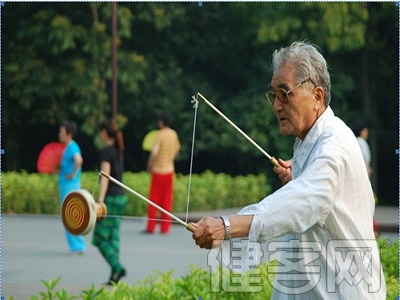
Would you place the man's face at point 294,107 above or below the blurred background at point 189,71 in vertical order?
below

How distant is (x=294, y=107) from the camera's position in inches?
142

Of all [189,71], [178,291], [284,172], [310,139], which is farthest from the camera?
[189,71]

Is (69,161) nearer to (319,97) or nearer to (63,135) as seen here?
(63,135)

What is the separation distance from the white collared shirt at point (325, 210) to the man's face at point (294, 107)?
0.12 ft

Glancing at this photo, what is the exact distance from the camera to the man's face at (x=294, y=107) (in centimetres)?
358

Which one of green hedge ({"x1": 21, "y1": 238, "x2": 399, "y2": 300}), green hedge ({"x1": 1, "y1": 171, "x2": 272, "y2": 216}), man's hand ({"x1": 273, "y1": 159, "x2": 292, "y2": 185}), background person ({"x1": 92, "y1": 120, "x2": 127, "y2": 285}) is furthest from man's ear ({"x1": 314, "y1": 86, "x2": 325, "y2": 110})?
green hedge ({"x1": 1, "y1": 171, "x2": 272, "y2": 216})

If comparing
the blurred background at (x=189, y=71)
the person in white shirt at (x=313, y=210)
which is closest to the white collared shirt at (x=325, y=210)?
the person in white shirt at (x=313, y=210)

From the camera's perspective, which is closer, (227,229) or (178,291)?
(227,229)

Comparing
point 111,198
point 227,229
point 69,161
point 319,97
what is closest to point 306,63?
point 319,97

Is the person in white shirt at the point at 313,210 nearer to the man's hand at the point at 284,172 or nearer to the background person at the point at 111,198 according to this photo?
the man's hand at the point at 284,172

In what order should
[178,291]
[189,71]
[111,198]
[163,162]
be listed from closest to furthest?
1. [178,291]
2. [111,198]
3. [163,162]
4. [189,71]

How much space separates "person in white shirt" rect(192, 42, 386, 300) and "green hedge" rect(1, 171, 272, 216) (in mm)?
16473

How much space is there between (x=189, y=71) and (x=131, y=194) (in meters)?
9.52

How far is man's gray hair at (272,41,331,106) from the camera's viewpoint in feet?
11.8
